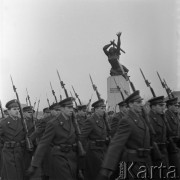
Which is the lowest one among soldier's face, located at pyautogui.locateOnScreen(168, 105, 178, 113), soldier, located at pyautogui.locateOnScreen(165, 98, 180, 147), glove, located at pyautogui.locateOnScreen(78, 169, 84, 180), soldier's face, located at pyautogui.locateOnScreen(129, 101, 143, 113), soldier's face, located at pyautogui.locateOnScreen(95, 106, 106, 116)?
glove, located at pyautogui.locateOnScreen(78, 169, 84, 180)

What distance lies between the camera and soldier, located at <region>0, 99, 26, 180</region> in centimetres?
706

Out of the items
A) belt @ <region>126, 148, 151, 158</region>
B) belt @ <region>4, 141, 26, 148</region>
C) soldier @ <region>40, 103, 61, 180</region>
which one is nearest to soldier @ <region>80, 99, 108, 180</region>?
soldier @ <region>40, 103, 61, 180</region>

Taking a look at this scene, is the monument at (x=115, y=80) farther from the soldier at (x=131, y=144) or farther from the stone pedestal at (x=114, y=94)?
the soldier at (x=131, y=144)

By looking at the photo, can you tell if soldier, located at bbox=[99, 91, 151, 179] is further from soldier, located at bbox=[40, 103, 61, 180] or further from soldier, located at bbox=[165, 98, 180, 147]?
soldier, located at bbox=[165, 98, 180, 147]

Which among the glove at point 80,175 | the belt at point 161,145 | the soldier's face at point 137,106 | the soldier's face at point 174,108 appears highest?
the soldier's face at point 137,106

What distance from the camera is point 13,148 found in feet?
23.7

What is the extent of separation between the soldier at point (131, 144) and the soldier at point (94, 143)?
2.62 meters

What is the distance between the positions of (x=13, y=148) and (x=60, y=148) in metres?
1.88

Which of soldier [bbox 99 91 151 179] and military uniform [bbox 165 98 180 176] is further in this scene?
military uniform [bbox 165 98 180 176]

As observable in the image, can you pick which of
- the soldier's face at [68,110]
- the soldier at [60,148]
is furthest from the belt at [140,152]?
the soldier's face at [68,110]

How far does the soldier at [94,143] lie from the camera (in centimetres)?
739

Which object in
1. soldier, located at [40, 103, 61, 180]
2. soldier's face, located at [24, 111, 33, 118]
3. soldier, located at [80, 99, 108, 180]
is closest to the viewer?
soldier, located at [40, 103, 61, 180]

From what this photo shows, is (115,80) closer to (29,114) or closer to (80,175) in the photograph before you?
(29,114)

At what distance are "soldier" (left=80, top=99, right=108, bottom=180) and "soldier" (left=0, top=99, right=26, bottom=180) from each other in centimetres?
133
